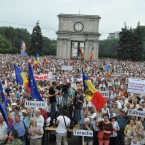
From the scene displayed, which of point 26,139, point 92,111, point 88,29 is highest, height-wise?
point 88,29

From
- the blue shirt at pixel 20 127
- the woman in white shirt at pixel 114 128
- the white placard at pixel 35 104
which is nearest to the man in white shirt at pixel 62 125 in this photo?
the white placard at pixel 35 104

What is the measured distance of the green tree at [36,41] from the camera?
77062mm

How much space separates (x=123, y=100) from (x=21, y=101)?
14.0 feet

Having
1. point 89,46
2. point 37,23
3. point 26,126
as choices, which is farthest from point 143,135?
point 37,23

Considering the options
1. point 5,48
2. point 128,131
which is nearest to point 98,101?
point 128,131

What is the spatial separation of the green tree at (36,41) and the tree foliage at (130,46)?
56.4 ft

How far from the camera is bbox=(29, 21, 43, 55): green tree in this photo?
7706 centimetres

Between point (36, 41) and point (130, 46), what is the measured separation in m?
20.2

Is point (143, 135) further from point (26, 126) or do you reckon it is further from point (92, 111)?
point (26, 126)

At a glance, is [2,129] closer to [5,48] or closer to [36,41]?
[36,41]

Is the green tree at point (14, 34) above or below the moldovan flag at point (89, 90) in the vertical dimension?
above

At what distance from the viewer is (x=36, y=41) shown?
7825cm

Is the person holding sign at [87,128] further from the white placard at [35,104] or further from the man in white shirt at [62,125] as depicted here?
the white placard at [35,104]

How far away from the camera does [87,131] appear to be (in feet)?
37.0
